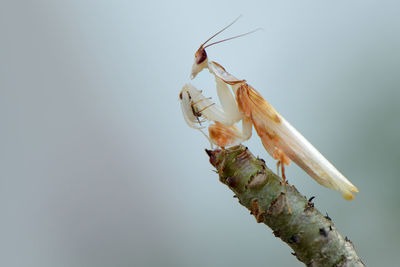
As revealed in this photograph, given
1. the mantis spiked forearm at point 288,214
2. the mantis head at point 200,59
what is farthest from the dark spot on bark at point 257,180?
the mantis head at point 200,59

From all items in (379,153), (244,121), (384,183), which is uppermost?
(244,121)

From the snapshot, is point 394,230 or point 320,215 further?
point 394,230

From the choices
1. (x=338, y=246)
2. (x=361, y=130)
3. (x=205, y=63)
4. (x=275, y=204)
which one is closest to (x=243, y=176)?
(x=275, y=204)

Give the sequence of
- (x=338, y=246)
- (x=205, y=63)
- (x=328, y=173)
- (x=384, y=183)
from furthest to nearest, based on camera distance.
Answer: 1. (x=384, y=183)
2. (x=205, y=63)
3. (x=328, y=173)
4. (x=338, y=246)

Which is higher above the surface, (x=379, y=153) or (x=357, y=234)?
(x=379, y=153)

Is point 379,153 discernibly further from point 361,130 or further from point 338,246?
point 338,246

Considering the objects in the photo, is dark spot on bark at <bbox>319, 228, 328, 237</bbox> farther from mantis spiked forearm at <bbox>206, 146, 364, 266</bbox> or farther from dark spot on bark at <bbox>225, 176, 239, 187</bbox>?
dark spot on bark at <bbox>225, 176, 239, 187</bbox>

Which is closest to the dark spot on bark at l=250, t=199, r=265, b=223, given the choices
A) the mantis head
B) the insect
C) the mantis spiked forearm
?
the mantis spiked forearm

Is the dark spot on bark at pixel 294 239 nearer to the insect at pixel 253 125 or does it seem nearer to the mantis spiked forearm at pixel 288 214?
the mantis spiked forearm at pixel 288 214
